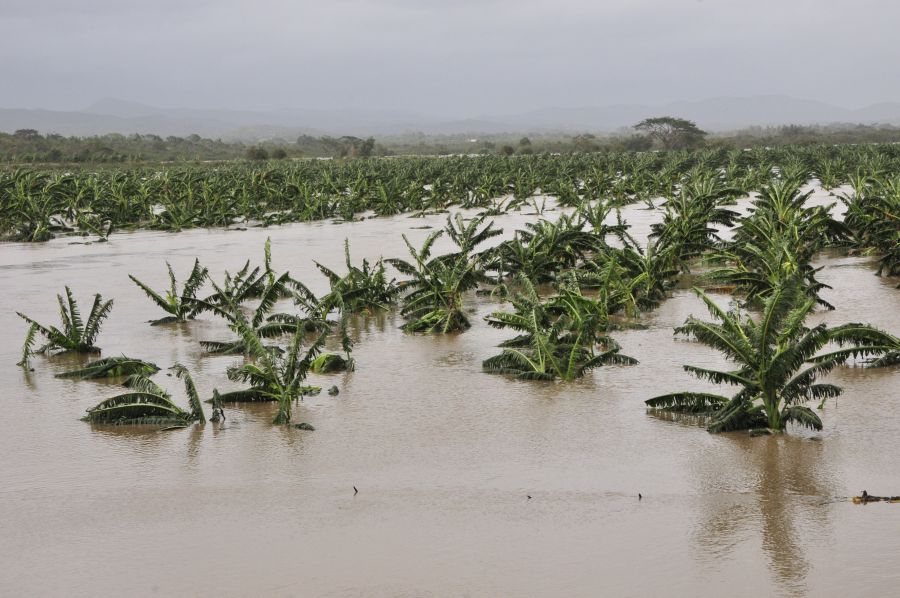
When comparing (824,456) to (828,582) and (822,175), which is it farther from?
(822,175)

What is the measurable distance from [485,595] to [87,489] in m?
2.63

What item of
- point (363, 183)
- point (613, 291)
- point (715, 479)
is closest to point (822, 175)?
point (363, 183)

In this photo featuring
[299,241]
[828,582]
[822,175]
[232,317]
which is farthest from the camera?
[822,175]

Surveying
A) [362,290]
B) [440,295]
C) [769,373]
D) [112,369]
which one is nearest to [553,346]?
[769,373]

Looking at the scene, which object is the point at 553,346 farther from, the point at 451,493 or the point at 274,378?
the point at 451,493

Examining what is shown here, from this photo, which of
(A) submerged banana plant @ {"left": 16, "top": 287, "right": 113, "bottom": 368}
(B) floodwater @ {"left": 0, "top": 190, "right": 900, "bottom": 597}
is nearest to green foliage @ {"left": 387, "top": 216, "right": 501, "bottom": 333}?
(B) floodwater @ {"left": 0, "top": 190, "right": 900, "bottom": 597}

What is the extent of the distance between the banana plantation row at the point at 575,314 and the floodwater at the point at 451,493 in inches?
8.0

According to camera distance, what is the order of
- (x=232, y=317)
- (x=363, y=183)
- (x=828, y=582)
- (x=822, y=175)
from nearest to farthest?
(x=828, y=582) < (x=232, y=317) < (x=363, y=183) < (x=822, y=175)

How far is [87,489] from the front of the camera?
5441 millimetres

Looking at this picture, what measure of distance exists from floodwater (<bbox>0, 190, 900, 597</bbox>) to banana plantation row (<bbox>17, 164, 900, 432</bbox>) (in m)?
0.20

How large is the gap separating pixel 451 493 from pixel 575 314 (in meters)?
3.09

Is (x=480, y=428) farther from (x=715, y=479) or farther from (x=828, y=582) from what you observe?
(x=828, y=582)

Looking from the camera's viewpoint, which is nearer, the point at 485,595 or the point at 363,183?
the point at 485,595

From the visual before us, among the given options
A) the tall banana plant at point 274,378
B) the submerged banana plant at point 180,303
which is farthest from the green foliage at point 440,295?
the tall banana plant at point 274,378
